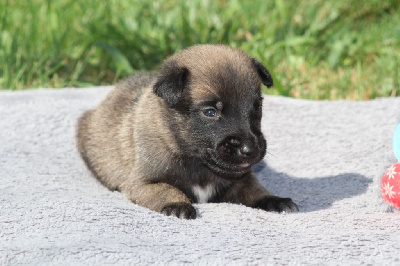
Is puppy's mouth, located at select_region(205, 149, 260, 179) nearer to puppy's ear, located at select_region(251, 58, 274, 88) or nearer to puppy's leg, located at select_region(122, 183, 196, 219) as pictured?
puppy's leg, located at select_region(122, 183, 196, 219)

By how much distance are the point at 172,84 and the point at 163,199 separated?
68cm

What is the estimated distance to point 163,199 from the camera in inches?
153

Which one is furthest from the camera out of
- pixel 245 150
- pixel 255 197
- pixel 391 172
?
pixel 255 197

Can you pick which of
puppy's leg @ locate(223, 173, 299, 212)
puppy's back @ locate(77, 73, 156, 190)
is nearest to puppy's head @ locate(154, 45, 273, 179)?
puppy's leg @ locate(223, 173, 299, 212)

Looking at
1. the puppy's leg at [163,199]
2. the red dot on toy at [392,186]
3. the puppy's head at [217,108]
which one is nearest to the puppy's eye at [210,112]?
the puppy's head at [217,108]

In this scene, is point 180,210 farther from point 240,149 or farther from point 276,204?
point 276,204

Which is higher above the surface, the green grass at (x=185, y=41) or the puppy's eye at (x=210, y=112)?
the puppy's eye at (x=210, y=112)

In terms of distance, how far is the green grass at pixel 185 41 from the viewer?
6.90 metres

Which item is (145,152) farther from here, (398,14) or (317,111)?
(398,14)

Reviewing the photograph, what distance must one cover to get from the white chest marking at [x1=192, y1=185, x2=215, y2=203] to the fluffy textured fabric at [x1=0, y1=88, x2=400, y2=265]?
20 centimetres

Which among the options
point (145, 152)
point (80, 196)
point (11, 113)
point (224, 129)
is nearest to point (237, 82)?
point (224, 129)

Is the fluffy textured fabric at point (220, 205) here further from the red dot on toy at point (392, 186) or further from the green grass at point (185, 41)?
the green grass at point (185, 41)

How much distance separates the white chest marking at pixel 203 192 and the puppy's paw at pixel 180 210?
44 centimetres

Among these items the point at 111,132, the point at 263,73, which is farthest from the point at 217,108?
the point at 111,132
